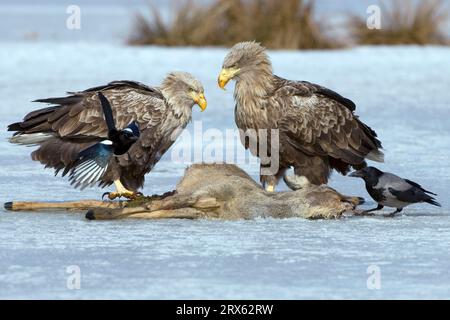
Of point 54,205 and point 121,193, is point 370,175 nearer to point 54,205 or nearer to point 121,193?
point 121,193

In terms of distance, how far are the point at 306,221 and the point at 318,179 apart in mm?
1094

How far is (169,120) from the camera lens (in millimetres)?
7828

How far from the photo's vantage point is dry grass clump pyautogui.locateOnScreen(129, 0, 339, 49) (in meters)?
18.0

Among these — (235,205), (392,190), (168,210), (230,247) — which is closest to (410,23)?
(392,190)

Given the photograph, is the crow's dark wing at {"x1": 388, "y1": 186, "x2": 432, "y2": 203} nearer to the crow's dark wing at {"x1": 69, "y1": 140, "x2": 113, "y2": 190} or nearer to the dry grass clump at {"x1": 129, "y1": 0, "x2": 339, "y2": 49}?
the crow's dark wing at {"x1": 69, "y1": 140, "x2": 113, "y2": 190}

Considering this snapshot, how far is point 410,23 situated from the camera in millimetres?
18844

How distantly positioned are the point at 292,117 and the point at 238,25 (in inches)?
412

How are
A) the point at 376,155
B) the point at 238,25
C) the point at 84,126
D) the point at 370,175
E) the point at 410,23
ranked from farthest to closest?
the point at 410,23, the point at 238,25, the point at 376,155, the point at 84,126, the point at 370,175

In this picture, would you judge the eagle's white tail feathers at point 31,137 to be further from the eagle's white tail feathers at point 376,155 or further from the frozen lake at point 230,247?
the eagle's white tail feathers at point 376,155

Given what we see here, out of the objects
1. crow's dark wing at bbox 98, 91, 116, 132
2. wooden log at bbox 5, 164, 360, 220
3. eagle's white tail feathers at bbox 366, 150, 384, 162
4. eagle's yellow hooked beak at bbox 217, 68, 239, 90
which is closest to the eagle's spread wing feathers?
crow's dark wing at bbox 98, 91, 116, 132

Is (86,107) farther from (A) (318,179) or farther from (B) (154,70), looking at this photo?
(B) (154,70)

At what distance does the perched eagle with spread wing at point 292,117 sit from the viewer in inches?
313

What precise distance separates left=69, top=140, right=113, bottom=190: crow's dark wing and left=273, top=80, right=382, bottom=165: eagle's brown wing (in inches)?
50.9
